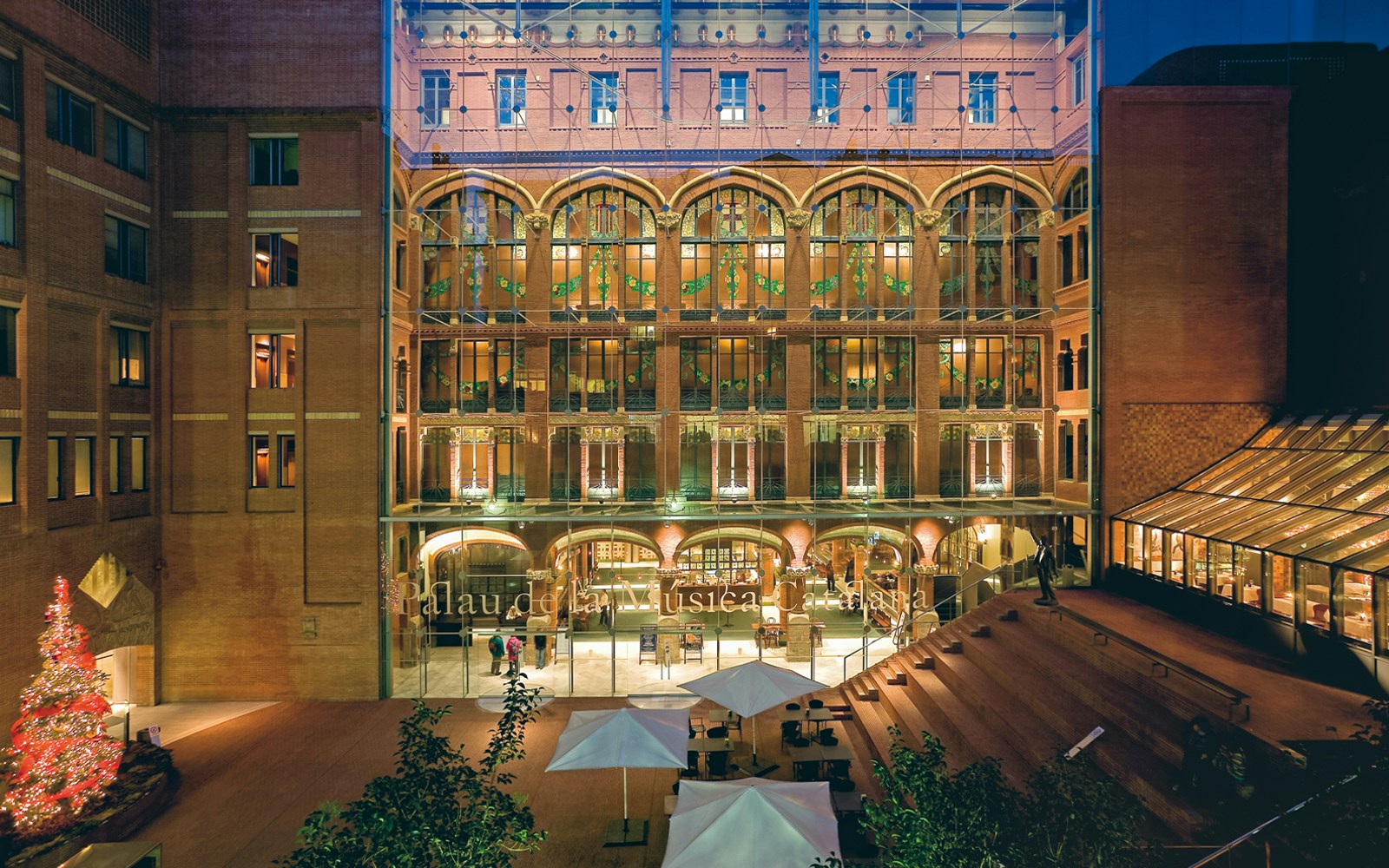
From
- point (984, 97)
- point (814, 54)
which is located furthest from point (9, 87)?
point (984, 97)

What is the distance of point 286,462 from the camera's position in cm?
1936

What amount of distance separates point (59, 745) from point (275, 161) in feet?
48.8

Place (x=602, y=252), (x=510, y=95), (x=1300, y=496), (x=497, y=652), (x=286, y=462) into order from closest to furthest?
(x=1300, y=496) < (x=286, y=462) < (x=497, y=652) < (x=602, y=252) < (x=510, y=95)

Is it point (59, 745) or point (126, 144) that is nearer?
point (59, 745)

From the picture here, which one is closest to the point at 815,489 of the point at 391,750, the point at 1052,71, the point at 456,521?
the point at 456,521

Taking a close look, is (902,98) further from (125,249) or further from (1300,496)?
(125,249)

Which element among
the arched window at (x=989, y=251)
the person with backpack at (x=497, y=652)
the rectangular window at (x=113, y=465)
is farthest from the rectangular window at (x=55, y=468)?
the arched window at (x=989, y=251)

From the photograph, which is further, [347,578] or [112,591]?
[347,578]

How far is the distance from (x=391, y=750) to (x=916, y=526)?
1541 cm

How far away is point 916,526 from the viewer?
21.5 m

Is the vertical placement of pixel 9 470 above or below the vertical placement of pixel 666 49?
below

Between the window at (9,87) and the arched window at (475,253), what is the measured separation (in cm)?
912

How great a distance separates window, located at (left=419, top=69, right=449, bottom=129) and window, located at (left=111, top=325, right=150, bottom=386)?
34.2 feet

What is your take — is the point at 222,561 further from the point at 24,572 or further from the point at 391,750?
the point at 391,750
